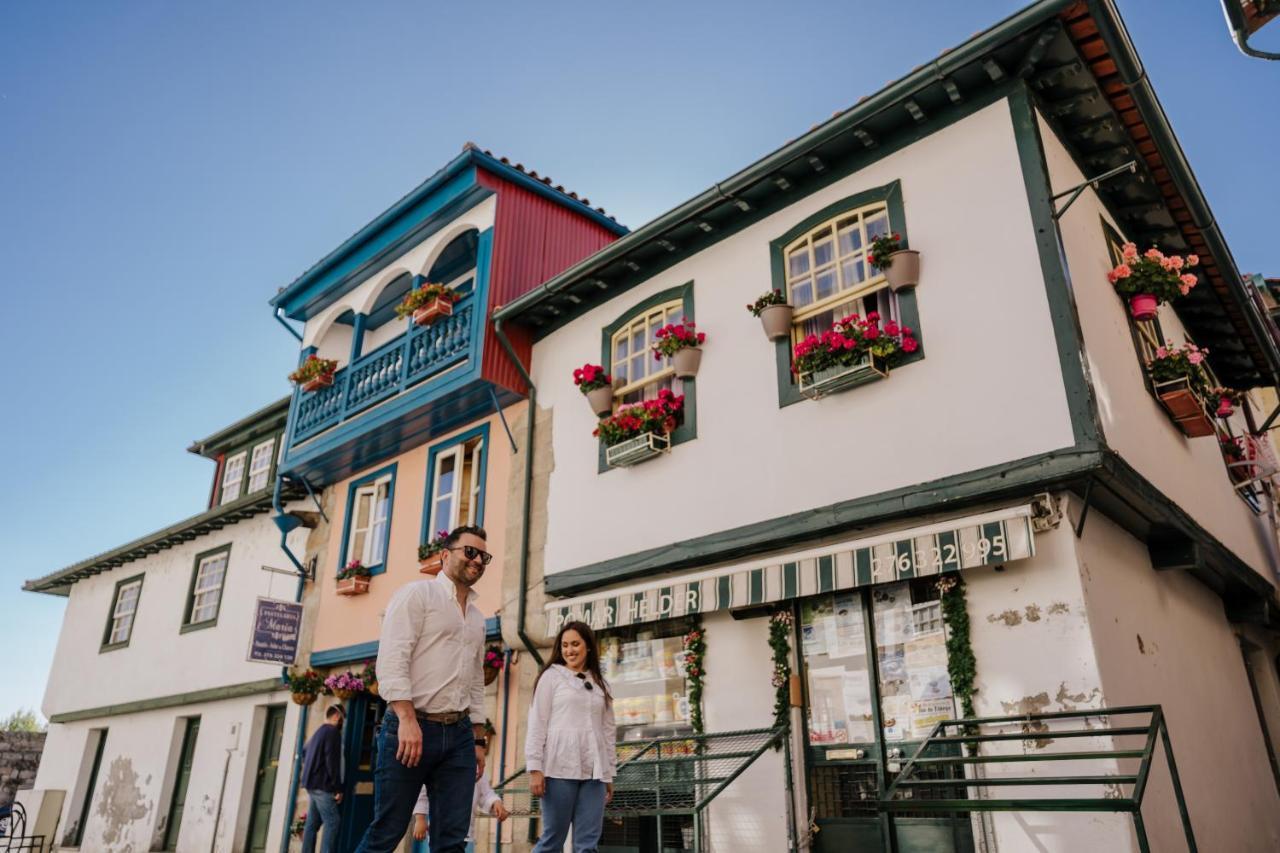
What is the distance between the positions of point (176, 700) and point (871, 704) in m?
13.7

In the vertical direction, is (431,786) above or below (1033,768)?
below

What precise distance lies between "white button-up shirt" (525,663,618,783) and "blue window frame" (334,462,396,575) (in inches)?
313

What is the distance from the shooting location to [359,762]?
12664 millimetres

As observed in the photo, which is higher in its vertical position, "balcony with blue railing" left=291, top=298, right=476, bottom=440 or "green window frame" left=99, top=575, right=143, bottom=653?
"balcony with blue railing" left=291, top=298, right=476, bottom=440

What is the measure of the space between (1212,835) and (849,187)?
21.2 feet

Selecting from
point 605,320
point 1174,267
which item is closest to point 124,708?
point 605,320

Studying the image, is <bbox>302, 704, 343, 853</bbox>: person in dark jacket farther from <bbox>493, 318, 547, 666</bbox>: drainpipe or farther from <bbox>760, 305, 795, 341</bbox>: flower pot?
<bbox>760, 305, 795, 341</bbox>: flower pot

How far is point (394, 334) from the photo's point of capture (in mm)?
15031

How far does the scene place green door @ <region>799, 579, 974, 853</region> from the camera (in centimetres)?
694

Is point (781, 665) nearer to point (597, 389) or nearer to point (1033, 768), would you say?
point (1033, 768)

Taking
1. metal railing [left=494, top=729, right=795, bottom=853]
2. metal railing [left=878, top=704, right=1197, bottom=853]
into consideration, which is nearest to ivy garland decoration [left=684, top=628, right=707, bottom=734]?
metal railing [left=494, top=729, right=795, bottom=853]

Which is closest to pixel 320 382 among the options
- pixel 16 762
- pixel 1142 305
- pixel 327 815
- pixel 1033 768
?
pixel 327 815

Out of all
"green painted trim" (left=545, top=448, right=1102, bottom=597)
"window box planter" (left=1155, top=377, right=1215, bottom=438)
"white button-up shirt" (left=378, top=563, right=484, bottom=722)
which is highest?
"window box planter" (left=1155, top=377, right=1215, bottom=438)

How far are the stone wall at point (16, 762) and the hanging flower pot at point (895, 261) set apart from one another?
74.1 ft
